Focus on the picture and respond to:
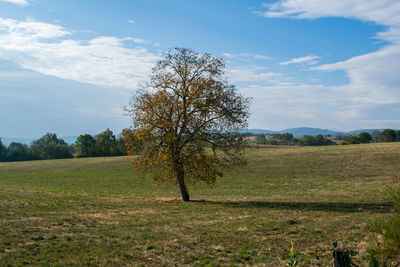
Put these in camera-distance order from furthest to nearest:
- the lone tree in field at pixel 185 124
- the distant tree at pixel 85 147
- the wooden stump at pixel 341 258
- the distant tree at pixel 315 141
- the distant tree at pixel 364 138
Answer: the distant tree at pixel 315 141, the distant tree at pixel 85 147, the distant tree at pixel 364 138, the lone tree in field at pixel 185 124, the wooden stump at pixel 341 258

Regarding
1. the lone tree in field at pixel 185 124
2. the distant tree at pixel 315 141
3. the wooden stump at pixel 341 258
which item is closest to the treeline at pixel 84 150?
the distant tree at pixel 315 141

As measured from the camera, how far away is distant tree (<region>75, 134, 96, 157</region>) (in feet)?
362

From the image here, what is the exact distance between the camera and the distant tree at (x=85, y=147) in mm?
110338

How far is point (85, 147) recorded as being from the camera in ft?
366

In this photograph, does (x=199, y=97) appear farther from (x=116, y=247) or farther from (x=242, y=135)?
(x=116, y=247)

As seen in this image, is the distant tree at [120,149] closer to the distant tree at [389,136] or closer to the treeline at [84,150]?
the treeline at [84,150]

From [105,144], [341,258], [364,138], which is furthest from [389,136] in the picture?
[341,258]

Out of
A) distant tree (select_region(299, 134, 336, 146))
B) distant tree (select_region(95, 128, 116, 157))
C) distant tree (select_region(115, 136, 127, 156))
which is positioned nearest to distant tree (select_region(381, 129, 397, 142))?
distant tree (select_region(299, 134, 336, 146))

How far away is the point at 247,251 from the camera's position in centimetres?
934

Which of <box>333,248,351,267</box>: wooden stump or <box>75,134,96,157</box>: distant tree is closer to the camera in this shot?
<box>333,248,351,267</box>: wooden stump

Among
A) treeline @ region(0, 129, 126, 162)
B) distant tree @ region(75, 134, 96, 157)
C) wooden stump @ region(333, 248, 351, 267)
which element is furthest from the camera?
distant tree @ region(75, 134, 96, 157)

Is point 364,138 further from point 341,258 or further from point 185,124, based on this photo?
point 341,258

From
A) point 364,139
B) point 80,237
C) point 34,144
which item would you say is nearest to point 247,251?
point 80,237

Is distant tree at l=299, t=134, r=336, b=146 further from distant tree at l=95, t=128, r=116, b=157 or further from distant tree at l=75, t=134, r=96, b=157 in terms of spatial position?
distant tree at l=75, t=134, r=96, b=157
